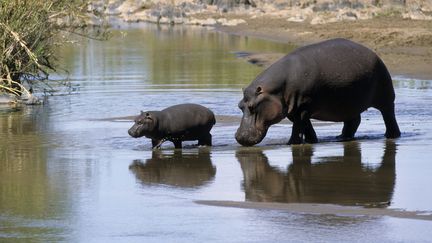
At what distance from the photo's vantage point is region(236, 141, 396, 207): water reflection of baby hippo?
9930mm

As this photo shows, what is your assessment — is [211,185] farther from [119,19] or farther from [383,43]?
[119,19]

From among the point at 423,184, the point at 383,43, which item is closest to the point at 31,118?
the point at 423,184

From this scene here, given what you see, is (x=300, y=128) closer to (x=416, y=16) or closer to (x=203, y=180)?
(x=203, y=180)

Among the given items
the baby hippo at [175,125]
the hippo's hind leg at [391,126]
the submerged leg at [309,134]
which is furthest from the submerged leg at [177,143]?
the hippo's hind leg at [391,126]

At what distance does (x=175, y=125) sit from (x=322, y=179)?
3.72 meters

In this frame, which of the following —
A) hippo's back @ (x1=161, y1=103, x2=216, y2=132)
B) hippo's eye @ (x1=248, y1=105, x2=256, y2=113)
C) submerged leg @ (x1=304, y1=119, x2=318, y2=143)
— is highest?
hippo's eye @ (x1=248, y1=105, x2=256, y2=113)

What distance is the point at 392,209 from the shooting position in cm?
Answer: 923

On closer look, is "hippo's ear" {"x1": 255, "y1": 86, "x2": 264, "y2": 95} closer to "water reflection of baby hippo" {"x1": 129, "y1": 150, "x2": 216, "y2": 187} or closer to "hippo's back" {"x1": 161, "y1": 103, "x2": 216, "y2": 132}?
"water reflection of baby hippo" {"x1": 129, "y1": 150, "x2": 216, "y2": 187}

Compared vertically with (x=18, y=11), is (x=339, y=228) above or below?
below

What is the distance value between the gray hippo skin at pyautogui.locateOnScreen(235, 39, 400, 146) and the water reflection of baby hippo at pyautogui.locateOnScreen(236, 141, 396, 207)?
2.18 ft

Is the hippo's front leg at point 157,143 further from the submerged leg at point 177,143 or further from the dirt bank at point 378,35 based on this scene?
the dirt bank at point 378,35

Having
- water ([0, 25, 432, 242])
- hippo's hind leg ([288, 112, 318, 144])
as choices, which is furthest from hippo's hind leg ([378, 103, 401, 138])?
hippo's hind leg ([288, 112, 318, 144])

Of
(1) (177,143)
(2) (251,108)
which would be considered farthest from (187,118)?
(2) (251,108)

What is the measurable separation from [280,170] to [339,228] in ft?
10.5
